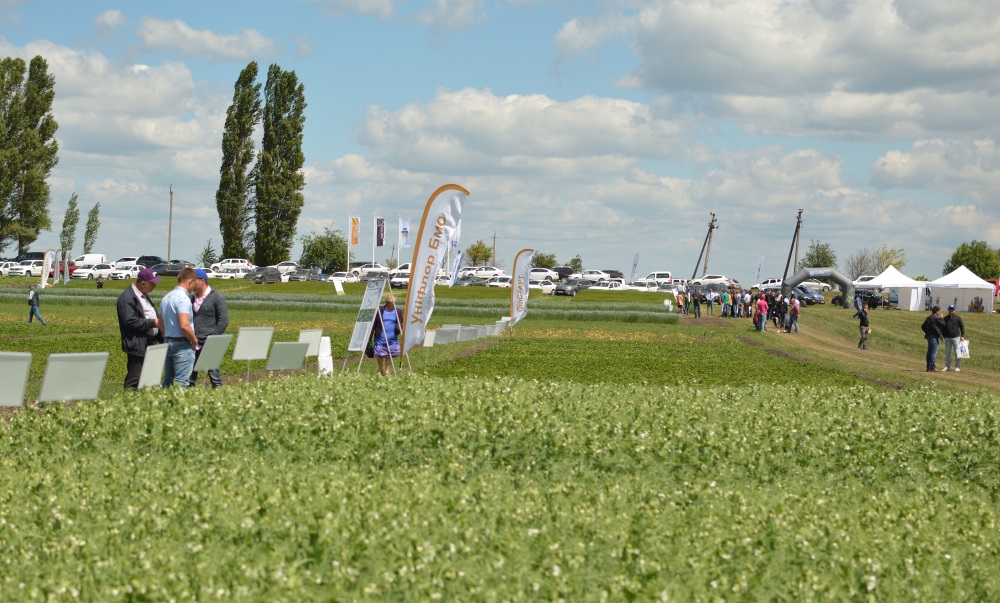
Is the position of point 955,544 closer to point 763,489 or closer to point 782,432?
point 763,489

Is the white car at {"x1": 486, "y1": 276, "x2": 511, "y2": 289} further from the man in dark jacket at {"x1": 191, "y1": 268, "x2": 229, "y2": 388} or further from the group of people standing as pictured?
the group of people standing

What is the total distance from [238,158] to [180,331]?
72457mm

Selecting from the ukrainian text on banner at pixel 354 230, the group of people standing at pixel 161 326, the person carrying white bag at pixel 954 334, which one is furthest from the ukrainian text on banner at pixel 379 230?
the group of people standing at pixel 161 326

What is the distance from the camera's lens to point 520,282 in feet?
131

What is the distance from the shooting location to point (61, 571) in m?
6.68

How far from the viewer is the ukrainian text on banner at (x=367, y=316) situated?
1984 centimetres

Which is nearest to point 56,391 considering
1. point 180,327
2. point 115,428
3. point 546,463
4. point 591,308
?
point 115,428

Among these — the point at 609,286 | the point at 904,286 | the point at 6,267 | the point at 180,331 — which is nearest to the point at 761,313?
the point at 904,286

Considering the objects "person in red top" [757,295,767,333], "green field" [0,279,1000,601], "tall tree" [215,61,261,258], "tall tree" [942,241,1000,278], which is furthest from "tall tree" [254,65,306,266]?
"tall tree" [942,241,1000,278]

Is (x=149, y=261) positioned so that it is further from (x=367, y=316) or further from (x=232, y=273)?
(x=367, y=316)

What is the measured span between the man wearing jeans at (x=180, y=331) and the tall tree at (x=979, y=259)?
14873cm

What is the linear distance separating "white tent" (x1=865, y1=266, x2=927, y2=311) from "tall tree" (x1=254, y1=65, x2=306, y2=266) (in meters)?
45.5

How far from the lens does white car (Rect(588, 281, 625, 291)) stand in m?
98.4

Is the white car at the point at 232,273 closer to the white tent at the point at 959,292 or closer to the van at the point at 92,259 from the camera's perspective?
the van at the point at 92,259
